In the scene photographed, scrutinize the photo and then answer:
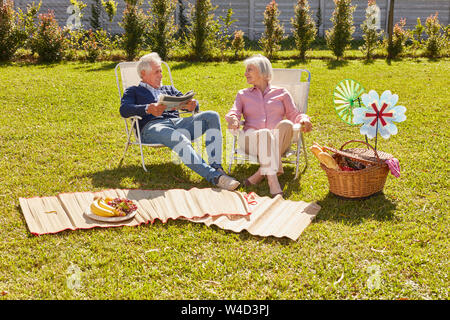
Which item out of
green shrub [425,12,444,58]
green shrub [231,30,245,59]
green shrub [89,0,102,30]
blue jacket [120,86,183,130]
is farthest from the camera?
green shrub [89,0,102,30]

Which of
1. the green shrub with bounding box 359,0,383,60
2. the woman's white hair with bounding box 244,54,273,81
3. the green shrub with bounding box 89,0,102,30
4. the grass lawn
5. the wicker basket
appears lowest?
the grass lawn

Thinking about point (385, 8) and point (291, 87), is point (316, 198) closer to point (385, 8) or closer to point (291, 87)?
point (291, 87)

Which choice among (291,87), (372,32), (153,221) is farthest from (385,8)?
(153,221)

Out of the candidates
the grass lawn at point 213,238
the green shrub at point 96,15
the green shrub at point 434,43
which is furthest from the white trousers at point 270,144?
the green shrub at point 96,15

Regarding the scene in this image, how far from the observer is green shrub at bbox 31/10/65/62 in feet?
33.6

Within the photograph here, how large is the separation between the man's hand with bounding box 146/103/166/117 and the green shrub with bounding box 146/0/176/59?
6731 millimetres

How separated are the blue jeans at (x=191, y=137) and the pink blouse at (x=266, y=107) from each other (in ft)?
1.06

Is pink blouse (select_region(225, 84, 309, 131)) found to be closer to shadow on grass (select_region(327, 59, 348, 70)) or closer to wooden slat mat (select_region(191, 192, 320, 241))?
wooden slat mat (select_region(191, 192, 320, 241))

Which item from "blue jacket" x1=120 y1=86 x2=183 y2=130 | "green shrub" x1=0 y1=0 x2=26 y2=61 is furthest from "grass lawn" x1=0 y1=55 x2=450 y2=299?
"green shrub" x1=0 y1=0 x2=26 y2=61

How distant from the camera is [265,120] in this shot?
4.52 meters

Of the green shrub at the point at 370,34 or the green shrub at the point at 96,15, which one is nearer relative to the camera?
the green shrub at the point at 370,34

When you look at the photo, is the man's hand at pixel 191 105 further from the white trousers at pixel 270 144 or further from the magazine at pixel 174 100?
the white trousers at pixel 270 144

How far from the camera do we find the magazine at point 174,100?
4328 millimetres

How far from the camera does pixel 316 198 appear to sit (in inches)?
157
